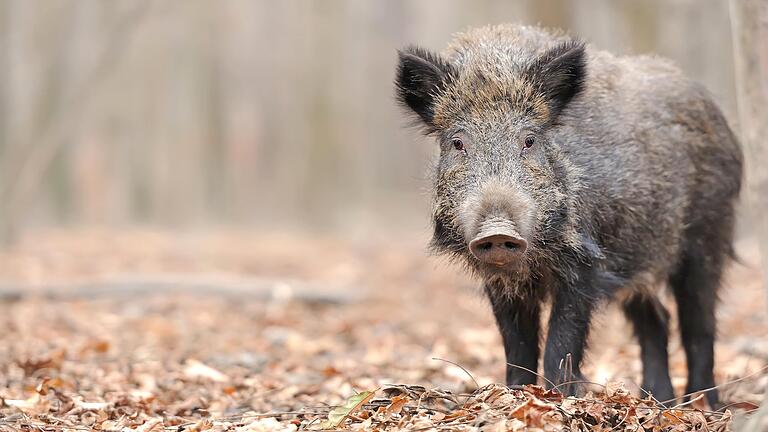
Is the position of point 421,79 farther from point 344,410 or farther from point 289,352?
point 289,352

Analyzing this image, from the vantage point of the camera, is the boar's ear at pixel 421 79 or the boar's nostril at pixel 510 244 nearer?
the boar's nostril at pixel 510 244

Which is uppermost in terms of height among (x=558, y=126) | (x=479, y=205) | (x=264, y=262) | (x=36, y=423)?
(x=558, y=126)

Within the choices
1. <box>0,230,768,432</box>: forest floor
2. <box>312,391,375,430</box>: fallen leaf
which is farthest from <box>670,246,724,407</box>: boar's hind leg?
<box>312,391,375,430</box>: fallen leaf

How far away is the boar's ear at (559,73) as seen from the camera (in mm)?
5363

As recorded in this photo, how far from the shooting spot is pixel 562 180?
5250mm

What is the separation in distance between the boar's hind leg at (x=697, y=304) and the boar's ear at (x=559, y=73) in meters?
1.65

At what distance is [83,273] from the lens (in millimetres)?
13102

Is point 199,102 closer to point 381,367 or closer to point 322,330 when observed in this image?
point 322,330

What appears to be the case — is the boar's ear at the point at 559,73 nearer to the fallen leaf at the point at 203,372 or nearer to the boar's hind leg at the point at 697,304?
the boar's hind leg at the point at 697,304

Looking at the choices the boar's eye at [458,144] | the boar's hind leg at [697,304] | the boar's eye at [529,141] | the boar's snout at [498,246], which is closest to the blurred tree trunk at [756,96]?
the boar's snout at [498,246]

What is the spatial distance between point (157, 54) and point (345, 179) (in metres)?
5.68

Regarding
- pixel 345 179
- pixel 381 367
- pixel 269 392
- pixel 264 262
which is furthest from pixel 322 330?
pixel 345 179

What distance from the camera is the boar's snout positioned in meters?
4.55

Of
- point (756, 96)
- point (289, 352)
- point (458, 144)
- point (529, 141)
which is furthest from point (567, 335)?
point (289, 352)
